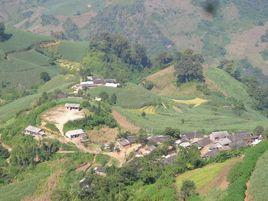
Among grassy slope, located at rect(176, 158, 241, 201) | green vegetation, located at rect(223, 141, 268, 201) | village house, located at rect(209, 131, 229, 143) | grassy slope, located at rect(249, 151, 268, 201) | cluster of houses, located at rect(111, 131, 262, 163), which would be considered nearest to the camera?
grassy slope, located at rect(249, 151, 268, 201)

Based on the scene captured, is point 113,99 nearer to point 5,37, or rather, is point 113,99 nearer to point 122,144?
point 122,144

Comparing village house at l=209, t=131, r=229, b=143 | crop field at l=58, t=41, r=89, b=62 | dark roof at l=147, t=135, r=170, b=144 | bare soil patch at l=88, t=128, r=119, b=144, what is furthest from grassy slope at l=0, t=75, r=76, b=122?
village house at l=209, t=131, r=229, b=143

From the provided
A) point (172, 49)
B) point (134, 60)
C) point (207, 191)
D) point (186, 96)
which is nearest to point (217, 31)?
point (172, 49)

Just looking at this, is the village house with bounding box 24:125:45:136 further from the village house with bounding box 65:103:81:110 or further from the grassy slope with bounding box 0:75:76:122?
the grassy slope with bounding box 0:75:76:122

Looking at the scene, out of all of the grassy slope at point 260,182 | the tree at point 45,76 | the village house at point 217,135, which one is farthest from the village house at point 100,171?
the tree at point 45,76

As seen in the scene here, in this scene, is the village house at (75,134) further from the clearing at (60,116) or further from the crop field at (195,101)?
the crop field at (195,101)

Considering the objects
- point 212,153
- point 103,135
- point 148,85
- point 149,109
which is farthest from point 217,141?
point 148,85
